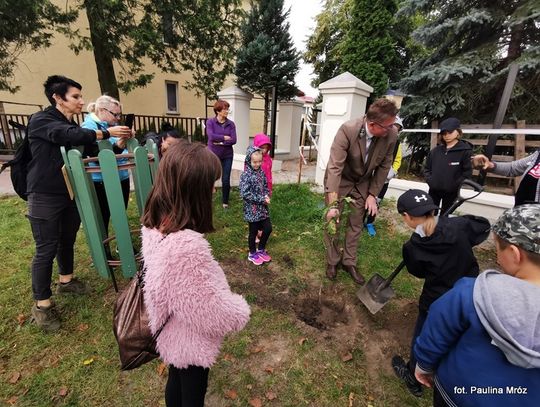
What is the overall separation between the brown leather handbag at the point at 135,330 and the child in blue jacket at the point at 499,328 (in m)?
1.24

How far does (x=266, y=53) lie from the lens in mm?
9289

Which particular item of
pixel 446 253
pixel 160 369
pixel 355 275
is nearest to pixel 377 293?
pixel 355 275

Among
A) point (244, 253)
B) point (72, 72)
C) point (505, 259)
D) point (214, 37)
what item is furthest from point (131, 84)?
point (505, 259)

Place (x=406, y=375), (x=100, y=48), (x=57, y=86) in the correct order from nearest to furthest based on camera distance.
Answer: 1. (x=406, y=375)
2. (x=57, y=86)
3. (x=100, y=48)

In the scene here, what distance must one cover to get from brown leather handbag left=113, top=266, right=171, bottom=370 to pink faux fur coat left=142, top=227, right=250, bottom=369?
→ 7 centimetres

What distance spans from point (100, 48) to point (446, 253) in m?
10.6

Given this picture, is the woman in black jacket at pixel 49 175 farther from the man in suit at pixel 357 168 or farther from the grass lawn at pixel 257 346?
the man in suit at pixel 357 168

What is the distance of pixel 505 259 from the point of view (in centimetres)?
112

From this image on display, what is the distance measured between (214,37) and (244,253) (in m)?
9.15

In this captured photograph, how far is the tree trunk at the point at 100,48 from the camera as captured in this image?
7.74 metres

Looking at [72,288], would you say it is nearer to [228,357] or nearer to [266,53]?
[228,357]

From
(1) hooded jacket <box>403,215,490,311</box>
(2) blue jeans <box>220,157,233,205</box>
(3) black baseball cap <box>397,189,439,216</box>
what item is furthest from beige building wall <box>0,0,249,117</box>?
(1) hooded jacket <box>403,215,490,311</box>

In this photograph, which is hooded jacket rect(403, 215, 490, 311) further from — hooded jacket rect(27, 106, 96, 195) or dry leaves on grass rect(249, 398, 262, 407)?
hooded jacket rect(27, 106, 96, 195)

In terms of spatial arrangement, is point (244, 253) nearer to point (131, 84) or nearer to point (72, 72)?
point (131, 84)
